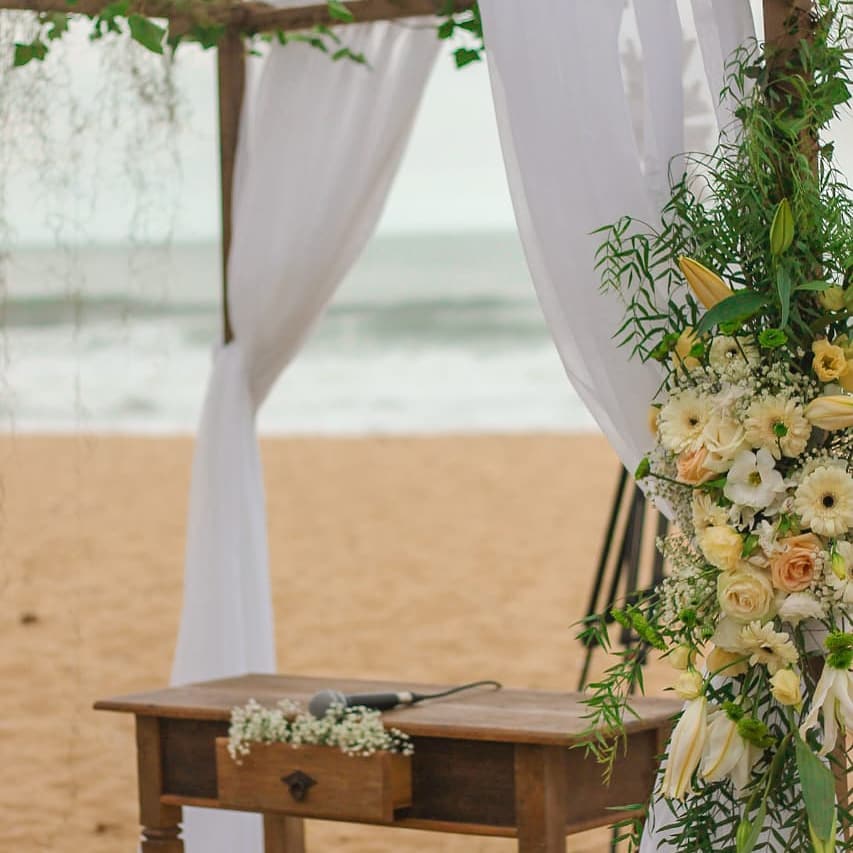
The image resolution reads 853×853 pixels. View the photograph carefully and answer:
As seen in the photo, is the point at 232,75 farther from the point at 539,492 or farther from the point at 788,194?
the point at 539,492

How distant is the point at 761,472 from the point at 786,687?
0.91 feet

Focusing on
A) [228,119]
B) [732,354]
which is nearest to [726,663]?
[732,354]

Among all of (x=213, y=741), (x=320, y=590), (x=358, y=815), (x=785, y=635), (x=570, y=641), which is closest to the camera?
(x=785, y=635)

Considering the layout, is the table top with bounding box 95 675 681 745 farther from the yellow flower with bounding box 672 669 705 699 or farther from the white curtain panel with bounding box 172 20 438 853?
the yellow flower with bounding box 672 669 705 699

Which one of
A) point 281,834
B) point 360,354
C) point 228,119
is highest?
point 360,354

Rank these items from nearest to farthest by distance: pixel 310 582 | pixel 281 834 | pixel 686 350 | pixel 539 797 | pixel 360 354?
pixel 686 350
pixel 539 797
pixel 281 834
pixel 310 582
pixel 360 354

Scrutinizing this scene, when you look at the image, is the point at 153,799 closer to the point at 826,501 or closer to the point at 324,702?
the point at 324,702

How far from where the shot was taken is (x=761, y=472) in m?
2.19

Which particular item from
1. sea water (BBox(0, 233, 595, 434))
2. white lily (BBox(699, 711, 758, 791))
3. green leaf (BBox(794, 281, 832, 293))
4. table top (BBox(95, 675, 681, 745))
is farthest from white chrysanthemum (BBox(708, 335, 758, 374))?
sea water (BBox(0, 233, 595, 434))

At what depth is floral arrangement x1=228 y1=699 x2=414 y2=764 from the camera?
294cm

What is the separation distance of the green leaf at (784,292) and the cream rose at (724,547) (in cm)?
28

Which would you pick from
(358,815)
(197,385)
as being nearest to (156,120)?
(358,815)

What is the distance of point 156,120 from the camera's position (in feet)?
13.2

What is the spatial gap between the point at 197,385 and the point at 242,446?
1488cm
